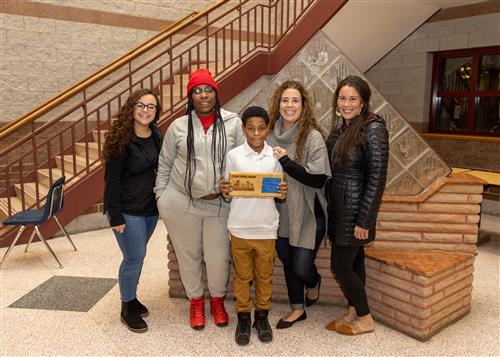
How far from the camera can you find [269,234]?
2.23 metres

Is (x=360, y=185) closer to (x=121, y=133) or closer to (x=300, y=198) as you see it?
(x=300, y=198)

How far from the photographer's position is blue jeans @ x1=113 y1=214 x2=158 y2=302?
2.40 meters

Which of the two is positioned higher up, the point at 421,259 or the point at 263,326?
the point at 421,259

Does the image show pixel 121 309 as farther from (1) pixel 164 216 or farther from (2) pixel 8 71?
(2) pixel 8 71

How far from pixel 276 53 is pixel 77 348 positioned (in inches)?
172

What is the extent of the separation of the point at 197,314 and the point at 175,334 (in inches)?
6.6

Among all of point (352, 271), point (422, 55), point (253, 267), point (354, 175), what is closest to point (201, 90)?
point (354, 175)

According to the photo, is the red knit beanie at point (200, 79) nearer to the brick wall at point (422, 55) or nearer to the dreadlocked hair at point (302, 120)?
the dreadlocked hair at point (302, 120)

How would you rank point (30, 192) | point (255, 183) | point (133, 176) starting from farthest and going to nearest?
point (30, 192) → point (133, 176) → point (255, 183)

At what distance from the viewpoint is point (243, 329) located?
238 centimetres

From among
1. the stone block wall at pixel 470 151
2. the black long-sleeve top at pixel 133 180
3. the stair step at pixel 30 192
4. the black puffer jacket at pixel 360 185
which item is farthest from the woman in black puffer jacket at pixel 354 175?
the stone block wall at pixel 470 151

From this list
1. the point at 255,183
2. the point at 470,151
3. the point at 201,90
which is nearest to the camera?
the point at 255,183

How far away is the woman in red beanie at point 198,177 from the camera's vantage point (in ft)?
7.50

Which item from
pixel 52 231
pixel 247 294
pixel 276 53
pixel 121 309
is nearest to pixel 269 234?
pixel 247 294
